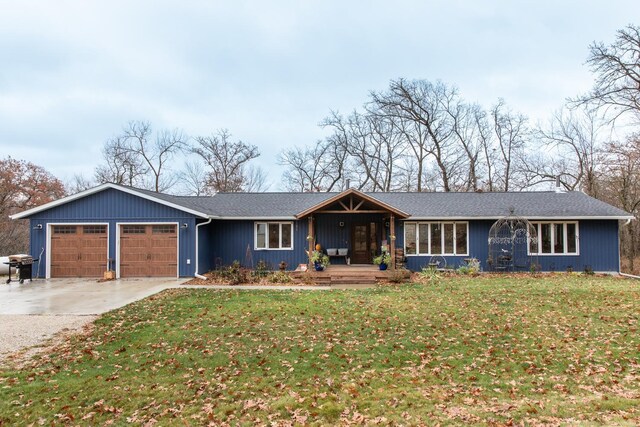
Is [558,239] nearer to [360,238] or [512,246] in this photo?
[512,246]

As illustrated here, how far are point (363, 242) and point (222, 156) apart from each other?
2050cm

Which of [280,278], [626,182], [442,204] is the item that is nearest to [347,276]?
[280,278]

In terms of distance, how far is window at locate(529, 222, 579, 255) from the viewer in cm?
1647

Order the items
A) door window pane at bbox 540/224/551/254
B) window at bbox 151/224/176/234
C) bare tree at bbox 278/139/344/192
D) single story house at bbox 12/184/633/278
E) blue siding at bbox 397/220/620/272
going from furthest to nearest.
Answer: bare tree at bbox 278/139/344/192 → door window pane at bbox 540/224/551/254 → blue siding at bbox 397/220/620/272 → window at bbox 151/224/176/234 → single story house at bbox 12/184/633/278

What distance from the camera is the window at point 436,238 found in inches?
657

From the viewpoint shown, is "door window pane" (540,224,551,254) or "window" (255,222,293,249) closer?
"door window pane" (540,224,551,254)

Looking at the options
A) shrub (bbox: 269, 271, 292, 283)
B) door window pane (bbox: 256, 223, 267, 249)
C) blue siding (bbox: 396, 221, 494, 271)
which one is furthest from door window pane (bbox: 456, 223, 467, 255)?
door window pane (bbox: 256, 223, 267, 249)

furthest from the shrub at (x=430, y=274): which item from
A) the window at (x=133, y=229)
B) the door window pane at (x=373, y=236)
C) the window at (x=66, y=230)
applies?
the window at (x=66, y=230)

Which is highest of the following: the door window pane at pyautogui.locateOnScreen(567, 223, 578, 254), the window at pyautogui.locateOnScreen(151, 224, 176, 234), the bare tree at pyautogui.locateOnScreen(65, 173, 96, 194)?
the bare tree at pyautogui.locateOnScreen(65, 173, 96, 194)

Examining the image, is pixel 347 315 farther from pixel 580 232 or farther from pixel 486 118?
pixel 486 118

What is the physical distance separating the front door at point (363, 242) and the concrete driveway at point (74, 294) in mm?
7492

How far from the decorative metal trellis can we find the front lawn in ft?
22.9

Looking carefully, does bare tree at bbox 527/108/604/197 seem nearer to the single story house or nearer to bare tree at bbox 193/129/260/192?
the single story house

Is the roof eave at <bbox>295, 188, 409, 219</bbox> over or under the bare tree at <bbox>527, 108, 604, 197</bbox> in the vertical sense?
under
